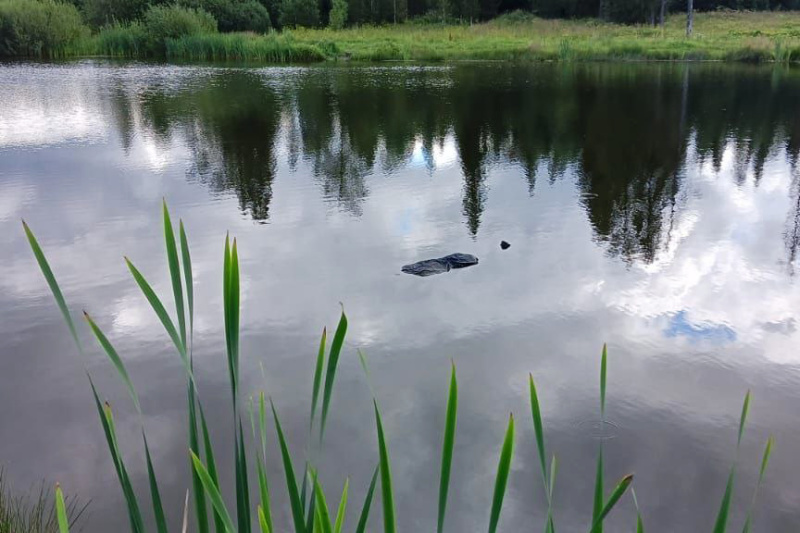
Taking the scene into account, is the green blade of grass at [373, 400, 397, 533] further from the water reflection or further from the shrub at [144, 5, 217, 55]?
the shrub at [144, 5, 217, 55]

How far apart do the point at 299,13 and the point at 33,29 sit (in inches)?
574

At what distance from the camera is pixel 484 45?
78.1ft

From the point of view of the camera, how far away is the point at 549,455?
2902 millimetres

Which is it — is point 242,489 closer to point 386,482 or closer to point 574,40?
point 386,482

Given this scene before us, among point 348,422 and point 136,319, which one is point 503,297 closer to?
point 348,422

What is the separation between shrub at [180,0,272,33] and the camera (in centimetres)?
3000

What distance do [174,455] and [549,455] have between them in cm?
159

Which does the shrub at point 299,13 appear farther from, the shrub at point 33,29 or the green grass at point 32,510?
the green grass at point 32,510

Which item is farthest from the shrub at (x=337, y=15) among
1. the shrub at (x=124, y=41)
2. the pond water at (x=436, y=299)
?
the pond water at (x=436, y=299)

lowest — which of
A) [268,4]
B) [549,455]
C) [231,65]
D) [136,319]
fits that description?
[549,455]

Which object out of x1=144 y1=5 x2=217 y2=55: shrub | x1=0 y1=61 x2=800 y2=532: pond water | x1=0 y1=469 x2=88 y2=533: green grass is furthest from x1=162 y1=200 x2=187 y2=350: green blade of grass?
x1=144 y1=5 x2=217 y2=55: shrub

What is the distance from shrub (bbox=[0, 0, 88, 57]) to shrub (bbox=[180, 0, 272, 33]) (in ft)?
26.1

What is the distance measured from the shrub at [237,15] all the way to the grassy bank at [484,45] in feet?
13.3

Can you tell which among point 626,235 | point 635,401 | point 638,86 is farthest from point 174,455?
point 638,86
